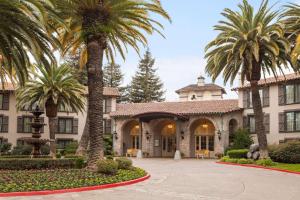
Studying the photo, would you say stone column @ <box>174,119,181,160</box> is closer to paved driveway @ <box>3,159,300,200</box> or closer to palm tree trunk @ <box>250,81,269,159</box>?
palm tree trunk @ <box>250,81,269,159</box>

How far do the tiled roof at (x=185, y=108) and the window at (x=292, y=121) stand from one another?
5276 mm

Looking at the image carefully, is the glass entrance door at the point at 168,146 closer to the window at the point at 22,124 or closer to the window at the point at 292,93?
the window at the point at 292,93

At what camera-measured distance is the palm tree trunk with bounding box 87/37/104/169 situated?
21266mm

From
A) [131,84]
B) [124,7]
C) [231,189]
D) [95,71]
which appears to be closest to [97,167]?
[95,71]

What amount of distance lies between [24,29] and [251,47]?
58.5 ft

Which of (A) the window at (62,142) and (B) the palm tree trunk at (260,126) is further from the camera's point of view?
(A) the window at (62,142)

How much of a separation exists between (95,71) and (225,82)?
14159 millimetres

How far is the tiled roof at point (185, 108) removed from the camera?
1701 inches

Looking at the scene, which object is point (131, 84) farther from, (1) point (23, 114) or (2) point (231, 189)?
(2) point (231, 189)

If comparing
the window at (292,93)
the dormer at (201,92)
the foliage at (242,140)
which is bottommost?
the foliage at (242,140)

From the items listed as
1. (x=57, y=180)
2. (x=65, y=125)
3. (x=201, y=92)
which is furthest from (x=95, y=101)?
(x=201, y=92)

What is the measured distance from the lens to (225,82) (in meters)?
33.3

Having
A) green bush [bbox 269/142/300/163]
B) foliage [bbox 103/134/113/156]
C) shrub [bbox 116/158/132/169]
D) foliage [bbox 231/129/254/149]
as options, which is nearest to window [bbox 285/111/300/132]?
foliage [bbox 231/129/254/149]

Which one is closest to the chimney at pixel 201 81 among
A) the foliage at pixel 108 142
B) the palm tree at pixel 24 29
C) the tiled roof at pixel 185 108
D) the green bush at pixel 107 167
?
the tiled roof at pixel 185 108
